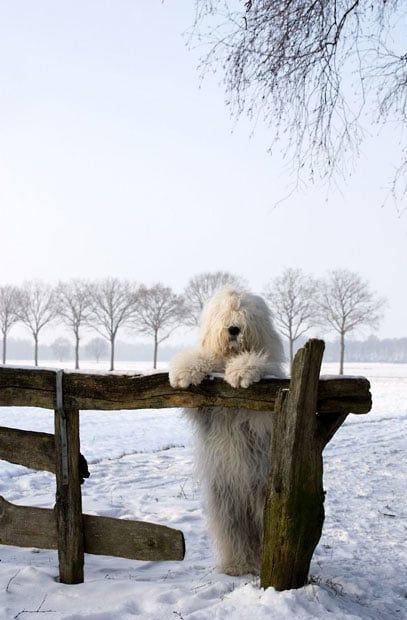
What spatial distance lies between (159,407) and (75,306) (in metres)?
47.2

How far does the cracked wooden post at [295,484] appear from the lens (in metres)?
3.40

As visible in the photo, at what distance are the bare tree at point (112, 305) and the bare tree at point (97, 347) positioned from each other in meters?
43.1

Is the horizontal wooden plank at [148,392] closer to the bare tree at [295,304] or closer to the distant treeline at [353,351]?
the bare tree at [295,304]

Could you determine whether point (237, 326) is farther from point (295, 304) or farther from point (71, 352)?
point (71, 352)

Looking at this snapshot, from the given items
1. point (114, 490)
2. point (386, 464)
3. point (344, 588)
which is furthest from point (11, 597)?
point (386, 464)

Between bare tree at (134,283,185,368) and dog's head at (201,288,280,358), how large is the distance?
4226 cm

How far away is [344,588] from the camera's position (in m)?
3.92

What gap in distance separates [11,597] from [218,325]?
84.0 inches

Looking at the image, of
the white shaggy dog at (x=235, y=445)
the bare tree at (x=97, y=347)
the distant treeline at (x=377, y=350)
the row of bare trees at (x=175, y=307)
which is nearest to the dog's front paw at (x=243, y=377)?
the white shaggy dog at (x=235, y=445)

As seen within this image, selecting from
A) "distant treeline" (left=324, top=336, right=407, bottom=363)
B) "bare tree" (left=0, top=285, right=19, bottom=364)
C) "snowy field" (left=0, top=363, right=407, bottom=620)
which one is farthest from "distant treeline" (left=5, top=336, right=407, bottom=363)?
"snowy field" (left=0, top=363, right=407, bottom=620)

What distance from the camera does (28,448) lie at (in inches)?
158

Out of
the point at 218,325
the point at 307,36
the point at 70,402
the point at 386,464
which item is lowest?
the point at 386,464

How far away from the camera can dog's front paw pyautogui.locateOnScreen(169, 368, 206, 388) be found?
3717 mm

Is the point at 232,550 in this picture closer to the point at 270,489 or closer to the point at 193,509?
the point at 270,489
